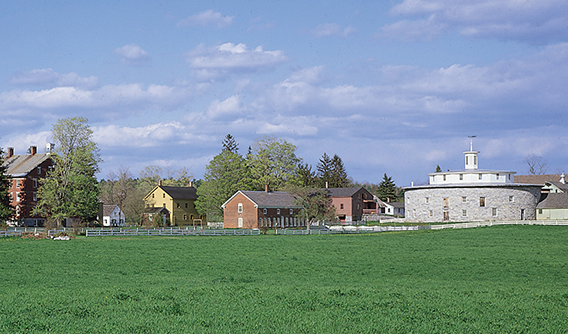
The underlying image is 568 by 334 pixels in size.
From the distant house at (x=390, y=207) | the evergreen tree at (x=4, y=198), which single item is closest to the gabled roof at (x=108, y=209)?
the evergreen tree at (x=4, y=198)

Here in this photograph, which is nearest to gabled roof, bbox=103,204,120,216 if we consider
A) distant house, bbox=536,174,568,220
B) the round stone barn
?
the round stone barn

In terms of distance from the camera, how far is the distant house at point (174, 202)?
4149 inches

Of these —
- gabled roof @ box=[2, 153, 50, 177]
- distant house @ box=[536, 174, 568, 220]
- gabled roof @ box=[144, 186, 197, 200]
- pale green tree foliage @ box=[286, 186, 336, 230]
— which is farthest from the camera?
gabled roof @ box=[144, 186, 197, 200]

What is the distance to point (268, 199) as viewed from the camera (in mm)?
90625

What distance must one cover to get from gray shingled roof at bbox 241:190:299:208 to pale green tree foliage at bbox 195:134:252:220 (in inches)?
285

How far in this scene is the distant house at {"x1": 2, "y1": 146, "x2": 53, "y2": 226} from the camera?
8356cm

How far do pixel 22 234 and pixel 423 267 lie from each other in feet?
146

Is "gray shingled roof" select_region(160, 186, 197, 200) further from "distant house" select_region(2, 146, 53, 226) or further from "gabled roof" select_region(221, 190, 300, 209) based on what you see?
"distant house" select_region(2, 146, 53, 226)

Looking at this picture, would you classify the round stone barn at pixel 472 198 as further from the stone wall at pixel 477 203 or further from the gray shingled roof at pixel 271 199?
the gray shingled roof at pixel 271 199

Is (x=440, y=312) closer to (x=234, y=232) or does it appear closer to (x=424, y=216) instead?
(x=234, y=232)

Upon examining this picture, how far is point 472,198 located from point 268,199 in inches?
1333

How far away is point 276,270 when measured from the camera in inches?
1081

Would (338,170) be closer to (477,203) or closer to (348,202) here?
(348,202)

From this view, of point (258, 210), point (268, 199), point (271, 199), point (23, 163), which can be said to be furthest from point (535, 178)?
point (23, 163)
